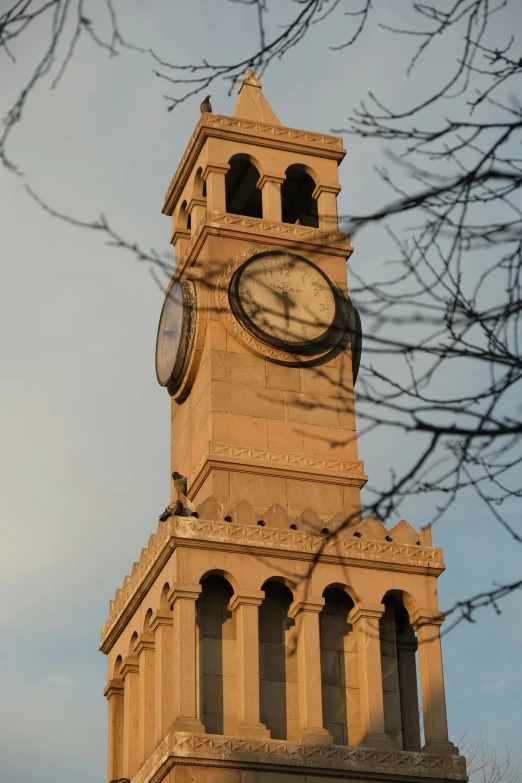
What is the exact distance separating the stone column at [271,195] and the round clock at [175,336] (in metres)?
2.91

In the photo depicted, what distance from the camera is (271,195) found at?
3969 cm

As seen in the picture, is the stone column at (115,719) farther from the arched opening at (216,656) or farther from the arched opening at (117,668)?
the arched opening at (216,656)

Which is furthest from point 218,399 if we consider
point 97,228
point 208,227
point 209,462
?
point 97,228

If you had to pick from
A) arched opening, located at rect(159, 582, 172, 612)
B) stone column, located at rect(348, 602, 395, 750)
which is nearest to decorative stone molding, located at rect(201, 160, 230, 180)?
arched opening, located at rect(159, 582, 172, 612)

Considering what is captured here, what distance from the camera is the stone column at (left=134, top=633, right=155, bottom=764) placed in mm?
33562

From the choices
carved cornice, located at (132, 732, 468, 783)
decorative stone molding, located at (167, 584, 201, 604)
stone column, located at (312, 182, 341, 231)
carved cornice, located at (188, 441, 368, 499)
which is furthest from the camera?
stone column, located at (312, 182, 341, 231)

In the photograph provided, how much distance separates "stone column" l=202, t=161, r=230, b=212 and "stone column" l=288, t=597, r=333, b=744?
11.2m

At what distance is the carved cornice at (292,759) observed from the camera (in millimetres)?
30328

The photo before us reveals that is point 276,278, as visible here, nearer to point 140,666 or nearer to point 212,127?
point 212,127

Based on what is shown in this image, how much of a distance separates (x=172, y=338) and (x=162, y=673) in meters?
9.65

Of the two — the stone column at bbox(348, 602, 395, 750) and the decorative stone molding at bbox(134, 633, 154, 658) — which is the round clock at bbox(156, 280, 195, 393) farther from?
the stone column at bbox(348, 602, 395, 750)

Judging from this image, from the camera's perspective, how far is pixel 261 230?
126 ft

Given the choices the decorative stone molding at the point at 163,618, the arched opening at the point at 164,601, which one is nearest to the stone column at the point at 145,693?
the decorative stone molding at the point at 163,618

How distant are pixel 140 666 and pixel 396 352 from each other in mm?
22240
